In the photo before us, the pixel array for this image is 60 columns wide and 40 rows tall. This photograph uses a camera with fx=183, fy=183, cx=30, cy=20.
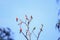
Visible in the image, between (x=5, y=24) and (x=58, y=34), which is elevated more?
(x=5, y=24)

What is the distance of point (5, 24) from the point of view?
8.16 ft

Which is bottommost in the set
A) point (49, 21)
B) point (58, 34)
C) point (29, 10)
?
point (58, 34)

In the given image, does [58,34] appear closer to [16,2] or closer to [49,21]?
[49,21]

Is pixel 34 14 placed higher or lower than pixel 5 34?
higher

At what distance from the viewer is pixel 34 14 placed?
100 inches

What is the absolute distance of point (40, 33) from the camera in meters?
2.51

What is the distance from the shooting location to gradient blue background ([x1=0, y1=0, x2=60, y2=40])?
249cm

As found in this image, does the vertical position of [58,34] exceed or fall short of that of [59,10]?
it falls short

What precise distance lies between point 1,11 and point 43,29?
2.06 feet

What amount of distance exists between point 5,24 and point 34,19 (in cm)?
40

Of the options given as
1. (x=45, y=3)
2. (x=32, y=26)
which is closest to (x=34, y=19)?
(x=32, y=26)

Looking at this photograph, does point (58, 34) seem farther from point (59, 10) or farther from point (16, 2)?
point (16, 2)

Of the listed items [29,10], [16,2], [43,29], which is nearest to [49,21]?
[43,29]

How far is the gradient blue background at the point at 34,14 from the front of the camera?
249 cm
